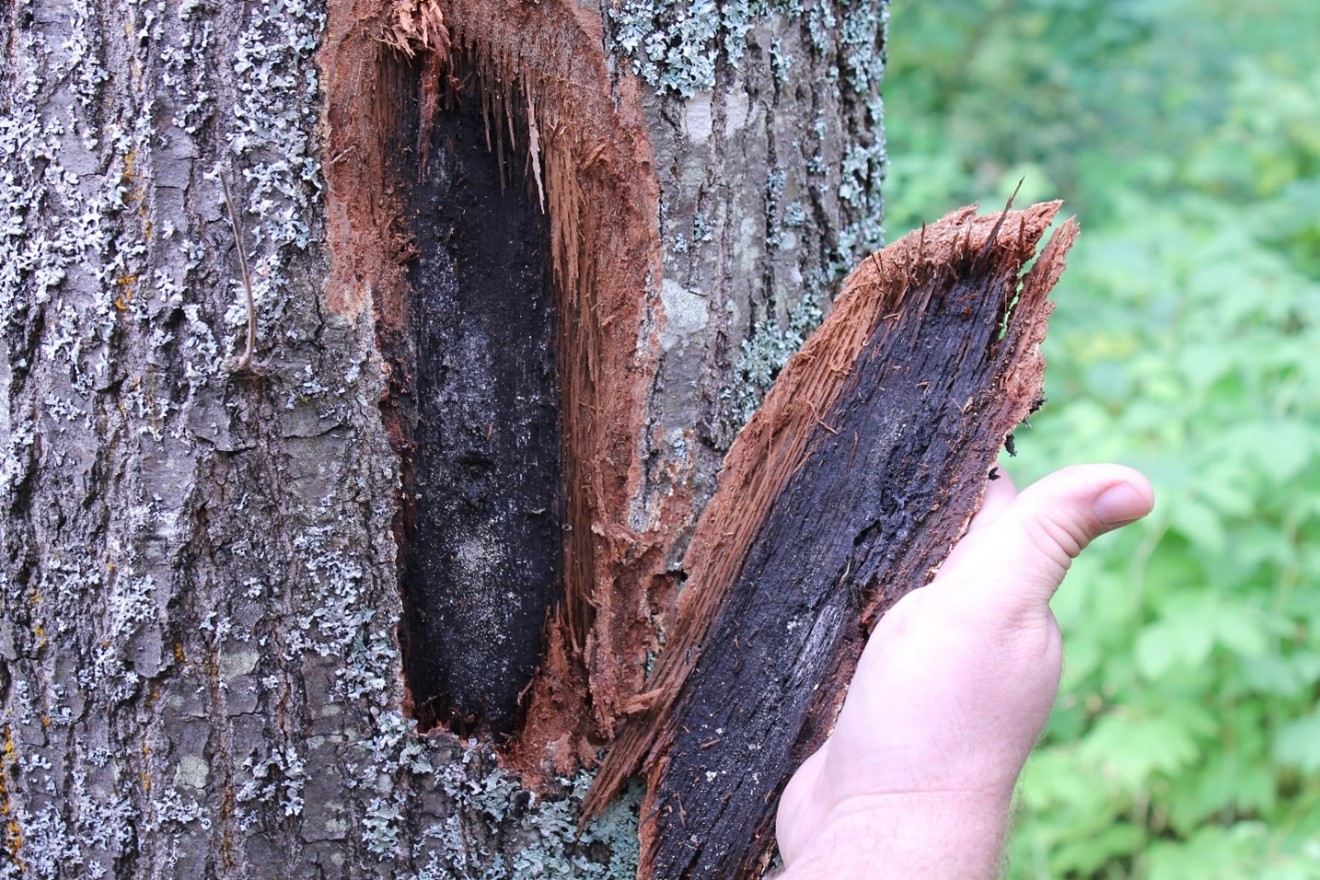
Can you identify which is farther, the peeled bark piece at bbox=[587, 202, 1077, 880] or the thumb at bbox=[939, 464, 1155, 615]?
the peeled bark piece at bbox=[587, 202, 1077, 880]

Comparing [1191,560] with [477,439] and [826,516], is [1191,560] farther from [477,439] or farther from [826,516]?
[477,439]

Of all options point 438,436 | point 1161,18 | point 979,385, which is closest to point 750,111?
point 979,385

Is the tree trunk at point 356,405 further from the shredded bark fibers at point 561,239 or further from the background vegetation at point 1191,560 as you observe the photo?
the background vegetation at point 1191,560

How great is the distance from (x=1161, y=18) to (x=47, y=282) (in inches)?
233

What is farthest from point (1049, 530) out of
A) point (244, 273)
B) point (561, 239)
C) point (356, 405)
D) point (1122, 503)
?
point (244, 273)

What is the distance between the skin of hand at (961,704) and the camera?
3.42 feet

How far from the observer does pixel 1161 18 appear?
529 centimetres

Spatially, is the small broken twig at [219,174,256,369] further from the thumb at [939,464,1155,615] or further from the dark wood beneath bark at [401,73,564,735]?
the thumb at [939,464,1155,615]

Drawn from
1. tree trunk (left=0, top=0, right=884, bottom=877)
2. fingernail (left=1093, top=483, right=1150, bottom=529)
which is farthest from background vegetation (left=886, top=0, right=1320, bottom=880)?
tree trunk (left=0, top=0, right=884, bottom=877)

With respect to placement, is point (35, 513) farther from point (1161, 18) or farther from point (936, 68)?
point (1161, 18)

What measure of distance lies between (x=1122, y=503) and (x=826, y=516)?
0.35 metres

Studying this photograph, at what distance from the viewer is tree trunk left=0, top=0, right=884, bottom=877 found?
3.48ft

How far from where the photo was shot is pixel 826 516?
47.8 inches

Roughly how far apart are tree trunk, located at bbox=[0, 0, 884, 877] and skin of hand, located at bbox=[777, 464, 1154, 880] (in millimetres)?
296
